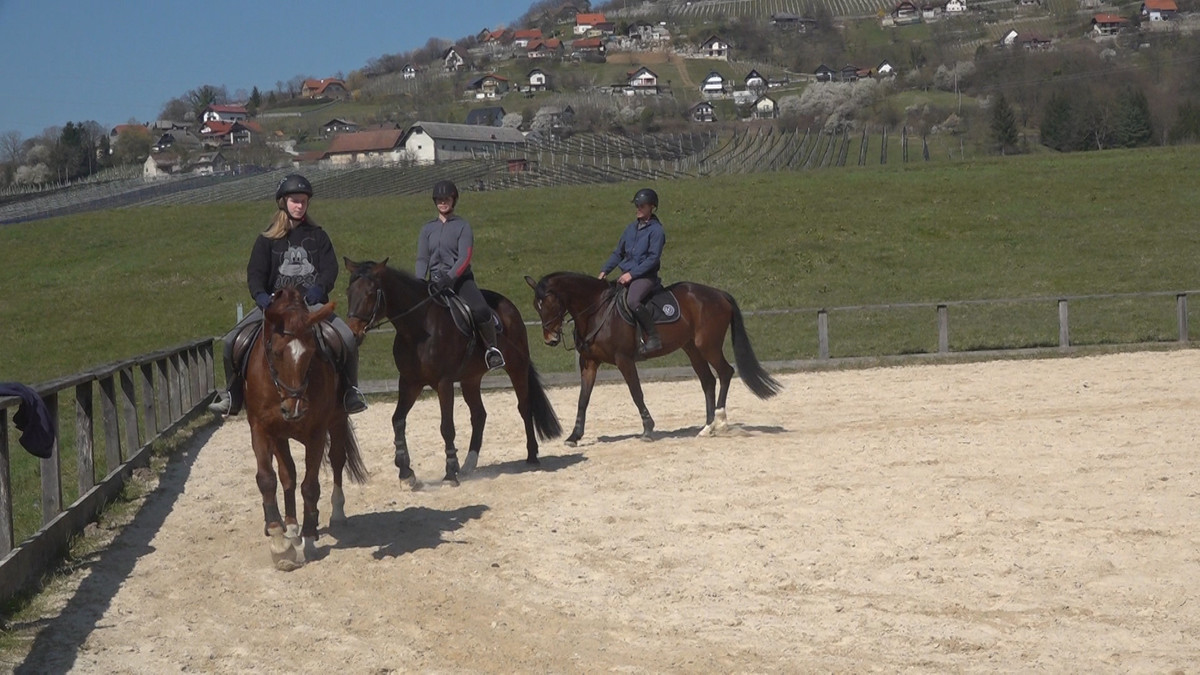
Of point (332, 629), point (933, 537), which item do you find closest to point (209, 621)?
point (332, 629)

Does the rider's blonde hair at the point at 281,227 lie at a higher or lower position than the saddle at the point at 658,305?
higher

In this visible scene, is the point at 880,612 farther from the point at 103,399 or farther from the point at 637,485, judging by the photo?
the point at 103,399

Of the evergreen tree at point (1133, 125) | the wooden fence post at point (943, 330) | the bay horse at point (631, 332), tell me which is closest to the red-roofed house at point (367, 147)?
the evergreen tree at point (1133, 125)

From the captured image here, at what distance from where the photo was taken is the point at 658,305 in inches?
524

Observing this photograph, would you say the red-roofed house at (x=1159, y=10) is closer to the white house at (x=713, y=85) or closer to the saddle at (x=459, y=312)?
the white house at (x=713, y=85)

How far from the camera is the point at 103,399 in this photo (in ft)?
36.7

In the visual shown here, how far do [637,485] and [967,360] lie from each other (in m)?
13.1

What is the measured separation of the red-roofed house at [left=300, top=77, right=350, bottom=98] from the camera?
193m

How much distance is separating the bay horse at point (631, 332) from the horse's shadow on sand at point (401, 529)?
10.3 feet

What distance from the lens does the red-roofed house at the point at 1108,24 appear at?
14212 cm

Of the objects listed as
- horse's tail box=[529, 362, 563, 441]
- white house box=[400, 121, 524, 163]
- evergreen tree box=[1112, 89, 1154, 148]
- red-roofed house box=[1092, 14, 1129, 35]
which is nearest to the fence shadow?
horse's tail box=[529, 362, 563, 441]

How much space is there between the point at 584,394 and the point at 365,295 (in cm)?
399

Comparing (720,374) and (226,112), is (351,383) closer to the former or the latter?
(720,374)

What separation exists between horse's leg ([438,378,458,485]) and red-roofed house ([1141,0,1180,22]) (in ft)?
525
